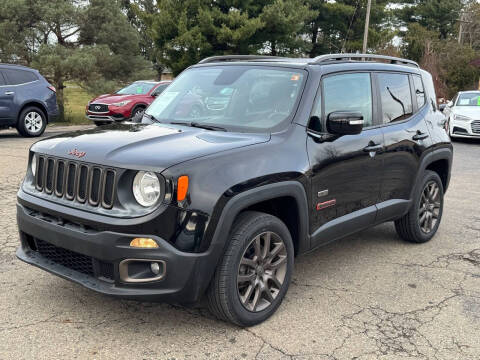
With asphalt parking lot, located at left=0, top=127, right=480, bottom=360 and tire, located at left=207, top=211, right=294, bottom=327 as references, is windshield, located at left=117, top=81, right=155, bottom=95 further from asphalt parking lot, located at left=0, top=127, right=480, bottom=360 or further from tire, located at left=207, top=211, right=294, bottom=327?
tire, located at left=207, top=211, right=294, bottom=327

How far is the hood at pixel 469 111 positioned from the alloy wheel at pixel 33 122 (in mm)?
11618

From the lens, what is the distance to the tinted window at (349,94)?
3922 mm

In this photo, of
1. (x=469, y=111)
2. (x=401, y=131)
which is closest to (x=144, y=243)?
(x=401, y=131)

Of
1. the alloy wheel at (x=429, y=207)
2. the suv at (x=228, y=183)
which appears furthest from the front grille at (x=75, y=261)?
the alloy wheel at (x=429, y=207)

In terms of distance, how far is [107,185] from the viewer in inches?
116

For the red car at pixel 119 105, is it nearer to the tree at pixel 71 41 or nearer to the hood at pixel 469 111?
the tree at pixel 71 41

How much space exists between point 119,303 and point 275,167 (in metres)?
1.48

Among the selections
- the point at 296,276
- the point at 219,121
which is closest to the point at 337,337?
the point at 296,276

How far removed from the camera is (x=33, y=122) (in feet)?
41.3

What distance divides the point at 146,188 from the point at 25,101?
10.7 m

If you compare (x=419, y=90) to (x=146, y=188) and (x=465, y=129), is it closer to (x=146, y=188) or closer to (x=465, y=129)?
(x=146, y=188)

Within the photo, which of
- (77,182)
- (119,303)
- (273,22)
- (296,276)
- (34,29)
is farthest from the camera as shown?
(273,22)

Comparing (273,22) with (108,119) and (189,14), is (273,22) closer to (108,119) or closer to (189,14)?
(189,14)

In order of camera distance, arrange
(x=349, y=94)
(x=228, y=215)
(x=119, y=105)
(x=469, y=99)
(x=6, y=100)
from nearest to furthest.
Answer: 1. (x=228, y=215)
2. (x=349, y=94)
3. (x=6, y=100)
4. (x=119, y=105)
5. (x=469, y=99)
